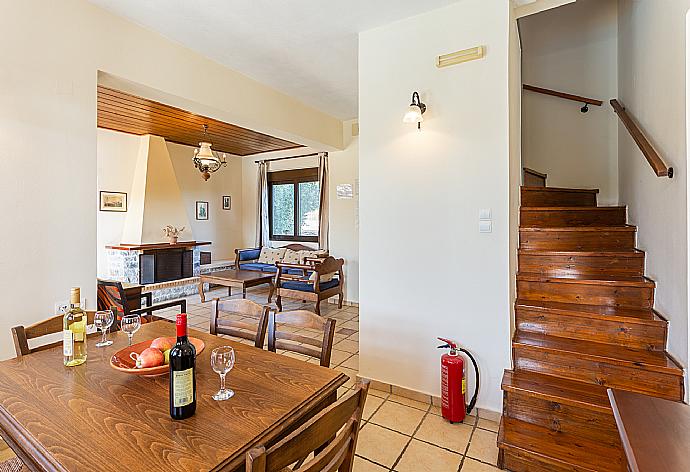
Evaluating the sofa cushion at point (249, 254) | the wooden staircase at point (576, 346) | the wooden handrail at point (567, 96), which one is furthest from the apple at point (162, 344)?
the sofa cushion at point (249, 254)

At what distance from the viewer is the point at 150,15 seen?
8.89 feet

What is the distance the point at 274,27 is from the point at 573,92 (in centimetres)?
351

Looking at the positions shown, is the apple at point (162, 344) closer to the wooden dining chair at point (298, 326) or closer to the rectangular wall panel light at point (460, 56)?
the wooden dining chair at point (298, 326)

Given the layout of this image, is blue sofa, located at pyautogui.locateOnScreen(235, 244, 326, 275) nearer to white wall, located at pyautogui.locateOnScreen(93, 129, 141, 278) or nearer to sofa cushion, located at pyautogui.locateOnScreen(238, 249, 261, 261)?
sofa cushion, located at pyautogui.locateOnScreen(238, 249, 261, 261)

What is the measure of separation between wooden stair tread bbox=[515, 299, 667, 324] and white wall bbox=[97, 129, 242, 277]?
6.12 metres

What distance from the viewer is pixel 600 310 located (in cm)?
243

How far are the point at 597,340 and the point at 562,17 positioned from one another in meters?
3.49

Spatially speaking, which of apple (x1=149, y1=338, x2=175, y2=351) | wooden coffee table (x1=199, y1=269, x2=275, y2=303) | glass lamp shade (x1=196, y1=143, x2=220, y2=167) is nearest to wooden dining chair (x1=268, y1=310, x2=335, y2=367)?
apple (x1=149, y1=338, x2=175, y2=351)

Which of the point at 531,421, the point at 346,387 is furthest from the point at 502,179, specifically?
the point at 346,387

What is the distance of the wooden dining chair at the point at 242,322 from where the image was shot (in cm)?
198

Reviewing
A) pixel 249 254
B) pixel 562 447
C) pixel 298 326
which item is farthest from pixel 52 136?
pixel 249 254

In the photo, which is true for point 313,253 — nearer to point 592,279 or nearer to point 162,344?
point 592,279

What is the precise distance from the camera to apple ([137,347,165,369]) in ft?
4.56

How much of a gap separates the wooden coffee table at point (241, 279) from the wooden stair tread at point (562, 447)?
4176mm
